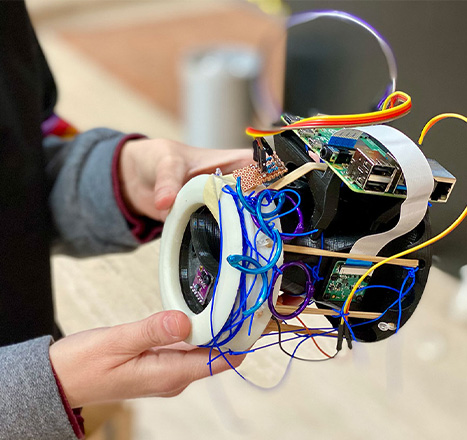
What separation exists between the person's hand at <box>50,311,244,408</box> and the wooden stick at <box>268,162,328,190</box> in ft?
0.46

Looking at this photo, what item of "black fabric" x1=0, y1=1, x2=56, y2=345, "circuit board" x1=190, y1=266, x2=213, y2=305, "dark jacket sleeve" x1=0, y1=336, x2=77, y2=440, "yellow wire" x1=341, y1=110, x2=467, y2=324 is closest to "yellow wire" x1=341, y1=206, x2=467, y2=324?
"yellow wire" x1=341, y1=110, x2=467, y2=324

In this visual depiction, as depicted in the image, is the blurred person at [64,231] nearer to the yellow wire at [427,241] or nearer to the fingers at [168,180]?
the fingers at [168,180]

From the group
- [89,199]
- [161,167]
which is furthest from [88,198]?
[161,167]

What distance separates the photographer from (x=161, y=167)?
505mm

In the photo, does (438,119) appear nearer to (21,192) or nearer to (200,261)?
(200,261)

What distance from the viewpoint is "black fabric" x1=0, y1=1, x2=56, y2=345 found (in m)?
0.57

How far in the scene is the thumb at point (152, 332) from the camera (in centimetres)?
38

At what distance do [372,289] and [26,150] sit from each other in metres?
0.41

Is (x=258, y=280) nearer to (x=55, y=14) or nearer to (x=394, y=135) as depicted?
(x=394, y=135)

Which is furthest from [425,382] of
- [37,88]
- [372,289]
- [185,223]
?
[37,88]

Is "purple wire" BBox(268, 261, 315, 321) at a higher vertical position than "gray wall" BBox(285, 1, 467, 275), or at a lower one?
lower

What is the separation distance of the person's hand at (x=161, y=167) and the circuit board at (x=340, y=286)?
145mm

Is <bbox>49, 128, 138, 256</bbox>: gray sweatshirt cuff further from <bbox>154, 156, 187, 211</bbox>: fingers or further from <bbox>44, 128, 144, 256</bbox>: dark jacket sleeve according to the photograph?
<bbox>154, 156, 187, 211</bbox>: fingers

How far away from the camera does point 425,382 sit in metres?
0.50
